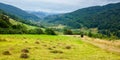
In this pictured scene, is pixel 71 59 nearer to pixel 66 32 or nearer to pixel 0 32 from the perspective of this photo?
pixel 0 32

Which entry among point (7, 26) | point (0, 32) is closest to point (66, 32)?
point (7, 26)

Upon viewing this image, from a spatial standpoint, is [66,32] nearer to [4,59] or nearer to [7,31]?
[7,31]

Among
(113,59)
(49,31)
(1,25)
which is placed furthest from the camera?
(49,31)

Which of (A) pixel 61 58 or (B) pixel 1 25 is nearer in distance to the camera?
(A) pixel 61 58

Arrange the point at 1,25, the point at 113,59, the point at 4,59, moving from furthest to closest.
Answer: the point at 1,25 → the point at 113,59 → the point at 4,59

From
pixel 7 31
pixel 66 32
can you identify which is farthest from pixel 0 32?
pixel 66 32

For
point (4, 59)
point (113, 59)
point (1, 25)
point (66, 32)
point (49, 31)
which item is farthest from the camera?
point (66, 32)

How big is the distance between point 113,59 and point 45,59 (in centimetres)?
856

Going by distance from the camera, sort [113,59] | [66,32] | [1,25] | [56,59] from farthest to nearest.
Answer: [66,32], [1,25], [113,59], [56,59]

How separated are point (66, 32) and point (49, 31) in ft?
95.0

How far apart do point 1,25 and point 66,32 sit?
2373 inches

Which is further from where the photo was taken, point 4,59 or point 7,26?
point 7,26

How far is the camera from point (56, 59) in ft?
99.1

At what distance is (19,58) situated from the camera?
1166 inches
